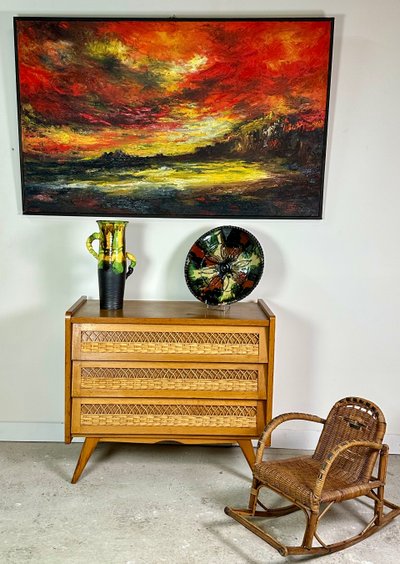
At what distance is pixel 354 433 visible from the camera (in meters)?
2.93

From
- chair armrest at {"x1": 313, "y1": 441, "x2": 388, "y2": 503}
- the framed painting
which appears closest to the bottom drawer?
chair armrest at {"x1": 313, "y1": 441, "x2": 388, "y2": 503}

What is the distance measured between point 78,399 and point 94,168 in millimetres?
1279

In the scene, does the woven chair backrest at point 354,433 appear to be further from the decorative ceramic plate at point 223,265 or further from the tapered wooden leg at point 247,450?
the decorative ceramic plate at point 223,265

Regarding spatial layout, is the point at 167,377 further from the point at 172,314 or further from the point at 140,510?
the point at 140,510

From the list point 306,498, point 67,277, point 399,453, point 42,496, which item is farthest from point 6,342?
point 399,453

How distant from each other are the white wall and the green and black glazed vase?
0.38 m

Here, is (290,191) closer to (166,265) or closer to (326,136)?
(326,136)

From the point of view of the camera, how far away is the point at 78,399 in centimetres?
316

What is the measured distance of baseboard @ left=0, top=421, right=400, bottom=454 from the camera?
3730 millimetres

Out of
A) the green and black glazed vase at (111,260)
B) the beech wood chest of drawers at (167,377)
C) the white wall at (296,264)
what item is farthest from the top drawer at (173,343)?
the white wall at (296,264)

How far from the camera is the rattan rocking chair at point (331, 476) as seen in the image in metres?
2.56

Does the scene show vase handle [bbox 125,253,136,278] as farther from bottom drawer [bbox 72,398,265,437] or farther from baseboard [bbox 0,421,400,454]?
baseboard [bbox 0,421,400,454]

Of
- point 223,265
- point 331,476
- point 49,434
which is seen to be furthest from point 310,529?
A: point 49,434

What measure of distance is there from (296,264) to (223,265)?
0.47 meters
